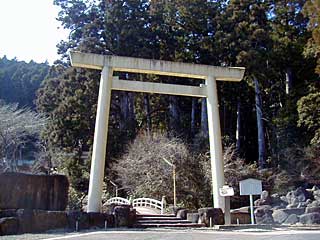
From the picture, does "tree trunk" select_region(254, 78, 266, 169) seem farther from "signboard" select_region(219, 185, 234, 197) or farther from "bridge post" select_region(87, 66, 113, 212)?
"bridge post" select_region(87, 66, 113, 212)

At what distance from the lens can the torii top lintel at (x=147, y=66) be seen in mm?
15164

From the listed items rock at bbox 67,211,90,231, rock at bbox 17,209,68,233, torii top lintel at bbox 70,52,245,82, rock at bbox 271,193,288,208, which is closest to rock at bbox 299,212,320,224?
rock at bbox 271,193,288,208

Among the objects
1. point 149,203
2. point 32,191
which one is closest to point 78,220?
point 32,191

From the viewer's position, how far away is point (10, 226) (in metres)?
11.1

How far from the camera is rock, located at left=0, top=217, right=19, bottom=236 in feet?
35.9

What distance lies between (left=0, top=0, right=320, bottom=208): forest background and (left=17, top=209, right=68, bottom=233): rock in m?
7.58

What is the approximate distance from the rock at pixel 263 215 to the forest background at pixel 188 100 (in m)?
2.76

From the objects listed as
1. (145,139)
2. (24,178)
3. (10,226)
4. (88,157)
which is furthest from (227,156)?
(10,226)

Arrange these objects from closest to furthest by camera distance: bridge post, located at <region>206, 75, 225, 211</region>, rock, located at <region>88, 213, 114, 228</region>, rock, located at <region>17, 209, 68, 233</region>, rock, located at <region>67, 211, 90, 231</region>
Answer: rock, located at <region>17, 209, 68, 233</region> < rock, located at <region>67, 211, 90, 231</region> < rock, located at <region>88, 213, 114, 228</region> < bridge post, located at <region>206, 75, 225, 211</region>

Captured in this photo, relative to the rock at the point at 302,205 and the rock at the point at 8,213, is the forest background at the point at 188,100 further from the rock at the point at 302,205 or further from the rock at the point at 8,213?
the rock at the point at 8,213

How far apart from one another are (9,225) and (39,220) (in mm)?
1005

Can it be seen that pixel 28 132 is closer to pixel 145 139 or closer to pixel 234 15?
pixel 145 139

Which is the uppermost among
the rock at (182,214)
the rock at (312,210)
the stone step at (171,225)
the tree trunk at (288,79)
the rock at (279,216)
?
the tree trunk at (288,79)

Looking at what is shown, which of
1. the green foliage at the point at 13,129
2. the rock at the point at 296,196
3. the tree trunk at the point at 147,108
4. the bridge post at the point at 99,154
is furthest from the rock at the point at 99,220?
the tree trunk at the point at 147,108
